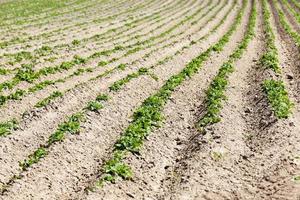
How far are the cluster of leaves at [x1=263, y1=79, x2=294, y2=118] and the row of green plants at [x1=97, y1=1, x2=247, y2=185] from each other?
12.5 feet

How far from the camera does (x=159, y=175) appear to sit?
13.8 metres

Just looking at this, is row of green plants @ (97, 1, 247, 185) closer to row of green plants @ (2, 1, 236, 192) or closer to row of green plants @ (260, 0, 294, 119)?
row of green plants @ (2, 1, 236, 192)

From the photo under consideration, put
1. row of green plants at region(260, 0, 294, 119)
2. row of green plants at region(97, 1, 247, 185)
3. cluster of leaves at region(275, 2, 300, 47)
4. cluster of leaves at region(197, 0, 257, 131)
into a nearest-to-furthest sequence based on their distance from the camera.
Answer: row of green plants at region(97, 1, 247, 185)
cluster of leaves at region(197, 0, 257, 131)
row of green plants at region(260, 0, 294, 119)
cluster of leaves at region(275, 2, 300, 47)

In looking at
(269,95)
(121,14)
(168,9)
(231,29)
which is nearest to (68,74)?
(269,95)

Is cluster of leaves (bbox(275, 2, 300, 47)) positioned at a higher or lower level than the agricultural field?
lower

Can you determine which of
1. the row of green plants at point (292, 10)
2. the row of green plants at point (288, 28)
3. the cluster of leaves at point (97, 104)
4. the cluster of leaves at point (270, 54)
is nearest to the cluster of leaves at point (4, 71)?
the cluster of leaves at point (97, 104)

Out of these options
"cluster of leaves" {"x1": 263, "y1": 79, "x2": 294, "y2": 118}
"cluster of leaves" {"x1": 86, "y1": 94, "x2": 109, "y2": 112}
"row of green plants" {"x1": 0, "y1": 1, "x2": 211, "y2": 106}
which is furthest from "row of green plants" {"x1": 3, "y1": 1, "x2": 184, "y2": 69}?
"cluster of leaves" {"x1": 263, "y1": 79, "x2": 294, "y2": 118}

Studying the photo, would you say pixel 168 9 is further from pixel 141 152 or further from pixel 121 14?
pixel 141 152

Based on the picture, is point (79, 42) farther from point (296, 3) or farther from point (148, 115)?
point (296, 3)

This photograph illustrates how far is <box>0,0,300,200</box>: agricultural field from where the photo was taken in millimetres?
13094

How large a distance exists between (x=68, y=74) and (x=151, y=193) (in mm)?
11289

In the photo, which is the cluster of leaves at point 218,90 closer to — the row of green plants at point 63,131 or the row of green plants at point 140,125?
the row of green plants at point 140,125

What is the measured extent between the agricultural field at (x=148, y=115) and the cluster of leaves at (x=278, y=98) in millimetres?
72

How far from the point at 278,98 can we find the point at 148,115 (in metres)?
5.09
